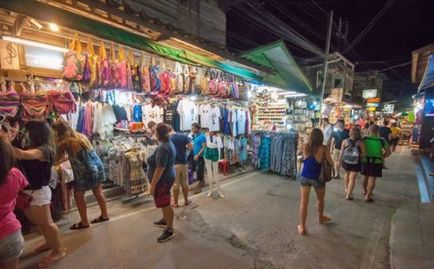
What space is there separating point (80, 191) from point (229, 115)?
517 cm

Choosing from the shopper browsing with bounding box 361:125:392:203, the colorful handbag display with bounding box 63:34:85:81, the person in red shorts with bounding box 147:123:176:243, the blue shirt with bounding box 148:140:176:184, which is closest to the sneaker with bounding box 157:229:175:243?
the person in red shorts with bounding box 147:123:176:243

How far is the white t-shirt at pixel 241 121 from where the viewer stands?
27.7 ft

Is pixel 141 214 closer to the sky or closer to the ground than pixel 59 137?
closer to the ground

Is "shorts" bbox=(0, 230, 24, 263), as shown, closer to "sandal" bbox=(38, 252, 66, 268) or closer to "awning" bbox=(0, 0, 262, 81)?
"sandal" bbox=(38, 252, 66, 268)

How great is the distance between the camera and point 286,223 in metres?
4.56

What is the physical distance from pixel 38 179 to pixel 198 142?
3592 millimetres

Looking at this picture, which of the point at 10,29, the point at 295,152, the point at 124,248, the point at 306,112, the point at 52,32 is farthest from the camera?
the point at 306,112

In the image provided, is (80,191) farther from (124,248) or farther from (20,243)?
(20,243)

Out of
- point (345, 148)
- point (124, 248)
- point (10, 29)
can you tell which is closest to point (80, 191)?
point (124, 248)

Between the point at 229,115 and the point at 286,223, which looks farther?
the point at 229,115

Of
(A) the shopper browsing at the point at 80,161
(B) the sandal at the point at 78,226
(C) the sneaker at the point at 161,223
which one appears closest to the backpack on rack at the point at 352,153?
(C) the sneaker at the point at 161,223

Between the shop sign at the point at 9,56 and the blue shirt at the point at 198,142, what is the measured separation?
4011mm

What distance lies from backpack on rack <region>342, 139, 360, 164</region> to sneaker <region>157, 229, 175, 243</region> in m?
4.54

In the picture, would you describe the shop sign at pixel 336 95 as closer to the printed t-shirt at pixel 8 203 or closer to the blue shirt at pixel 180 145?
the blue shirt at pixel 180 145
